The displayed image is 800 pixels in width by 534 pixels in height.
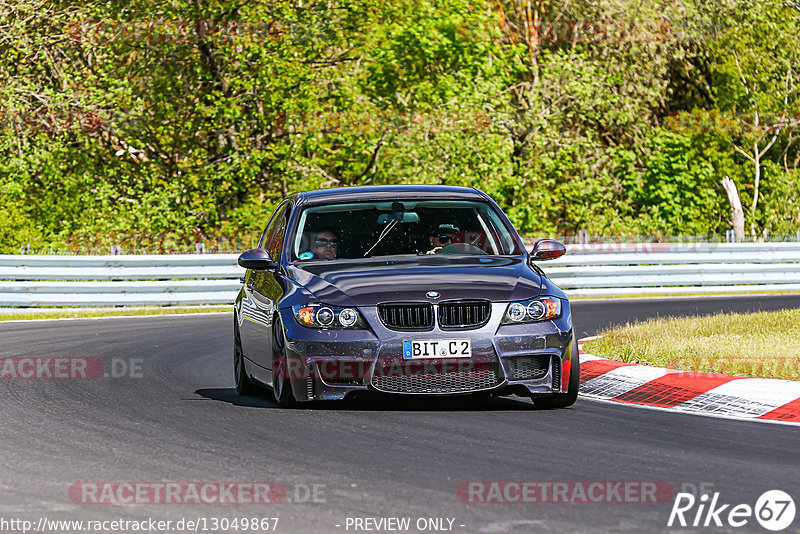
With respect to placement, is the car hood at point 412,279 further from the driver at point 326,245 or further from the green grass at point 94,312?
the green grass at point 94,312

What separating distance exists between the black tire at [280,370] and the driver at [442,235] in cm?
152

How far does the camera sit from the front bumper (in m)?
8.88

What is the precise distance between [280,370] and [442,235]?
5.94 feet

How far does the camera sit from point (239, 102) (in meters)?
30.9

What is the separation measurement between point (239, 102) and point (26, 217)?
593 cm

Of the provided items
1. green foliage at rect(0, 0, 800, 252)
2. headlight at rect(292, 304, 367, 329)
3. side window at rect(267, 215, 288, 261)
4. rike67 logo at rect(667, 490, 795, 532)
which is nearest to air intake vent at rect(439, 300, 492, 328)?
headlight at rect(292, 304, 367, 329)

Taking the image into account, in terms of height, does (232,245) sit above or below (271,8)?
below

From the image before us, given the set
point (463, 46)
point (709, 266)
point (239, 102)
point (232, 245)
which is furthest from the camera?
point (463, 46)

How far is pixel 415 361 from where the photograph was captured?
29.0ft

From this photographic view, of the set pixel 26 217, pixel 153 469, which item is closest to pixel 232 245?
pixel 26 217

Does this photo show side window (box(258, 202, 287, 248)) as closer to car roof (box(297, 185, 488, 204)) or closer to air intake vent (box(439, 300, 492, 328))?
car roof (box(297, 185, 488, 204))

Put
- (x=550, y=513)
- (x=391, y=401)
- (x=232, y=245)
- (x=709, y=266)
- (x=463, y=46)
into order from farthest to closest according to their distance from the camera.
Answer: (x=463, y=46) < (x=232, y=245) < (x=709, y=266) < (x=391, y=401) < (x=550, y=513)

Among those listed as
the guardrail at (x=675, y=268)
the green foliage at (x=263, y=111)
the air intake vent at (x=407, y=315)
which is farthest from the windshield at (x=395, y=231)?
the green foliage at (x=263, y=111)

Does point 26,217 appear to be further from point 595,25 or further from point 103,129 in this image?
point 595,25
